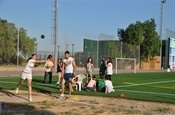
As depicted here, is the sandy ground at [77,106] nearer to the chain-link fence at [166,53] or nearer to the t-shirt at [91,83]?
the t-shirt at [91,83]

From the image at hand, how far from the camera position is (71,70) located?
15.7 m

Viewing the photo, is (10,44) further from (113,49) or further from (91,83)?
(91,83)

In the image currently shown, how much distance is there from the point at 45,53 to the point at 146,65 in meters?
29.1

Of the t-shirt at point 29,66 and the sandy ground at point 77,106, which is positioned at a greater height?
the t-shirt at point 29,66

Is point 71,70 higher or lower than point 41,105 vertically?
higher

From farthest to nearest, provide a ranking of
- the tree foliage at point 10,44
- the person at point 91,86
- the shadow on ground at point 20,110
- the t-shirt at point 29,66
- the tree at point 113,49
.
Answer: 1. the tree at point 113,49
2. the tree foliage at point 10,44
3. the person at point 91,86
4. the t-shirt at point 29,66
5. the shadow on ground at point 20,110

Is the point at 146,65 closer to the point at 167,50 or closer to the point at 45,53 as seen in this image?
the point at 167,50

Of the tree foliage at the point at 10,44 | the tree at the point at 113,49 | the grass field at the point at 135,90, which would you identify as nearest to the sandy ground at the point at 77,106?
the grass field at the point at 135,90

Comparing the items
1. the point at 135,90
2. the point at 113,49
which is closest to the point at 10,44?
the point at 113,49

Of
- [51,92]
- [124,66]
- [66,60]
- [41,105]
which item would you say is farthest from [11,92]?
[124,66]

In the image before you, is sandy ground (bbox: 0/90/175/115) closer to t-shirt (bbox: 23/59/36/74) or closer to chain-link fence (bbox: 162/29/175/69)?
t-shirt (bbox: 23/59/36/74)

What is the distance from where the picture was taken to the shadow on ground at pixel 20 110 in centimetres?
1124

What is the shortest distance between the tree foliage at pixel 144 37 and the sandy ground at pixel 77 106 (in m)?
61.6

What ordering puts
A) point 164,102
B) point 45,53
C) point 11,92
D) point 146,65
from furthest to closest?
1. point 146,65
2. point 45,53
3. point 11,92
4. point 164,102
